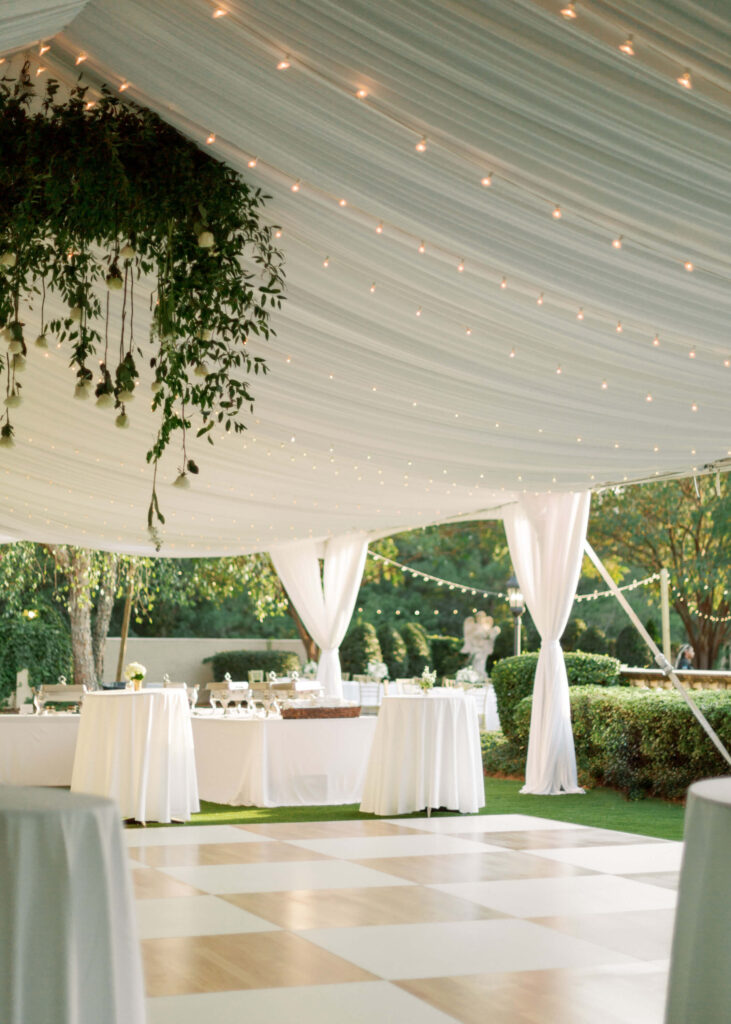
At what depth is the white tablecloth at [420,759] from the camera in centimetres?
925

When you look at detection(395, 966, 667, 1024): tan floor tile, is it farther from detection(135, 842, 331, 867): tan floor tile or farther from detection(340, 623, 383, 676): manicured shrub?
detection(340, 623, 383, 676): manicured shrub

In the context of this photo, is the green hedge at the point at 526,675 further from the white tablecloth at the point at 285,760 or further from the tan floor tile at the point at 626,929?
the tan floor tile at the point at 626,929

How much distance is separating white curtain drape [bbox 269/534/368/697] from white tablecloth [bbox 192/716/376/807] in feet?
12.0

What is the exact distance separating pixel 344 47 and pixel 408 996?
308 cm

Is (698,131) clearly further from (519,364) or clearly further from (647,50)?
(519,364)

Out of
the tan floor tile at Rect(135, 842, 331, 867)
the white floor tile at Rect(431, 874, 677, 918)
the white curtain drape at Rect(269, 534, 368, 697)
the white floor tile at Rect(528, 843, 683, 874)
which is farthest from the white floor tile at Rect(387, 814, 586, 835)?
the white curtain drape at Rect(269, 534, 368, 697)

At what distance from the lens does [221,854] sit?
7238 mm

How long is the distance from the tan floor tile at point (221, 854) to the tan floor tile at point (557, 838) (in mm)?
1286

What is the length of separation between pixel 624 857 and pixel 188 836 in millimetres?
2841

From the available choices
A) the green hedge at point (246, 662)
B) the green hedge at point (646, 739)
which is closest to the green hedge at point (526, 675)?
the green hedge at point (646, 739)

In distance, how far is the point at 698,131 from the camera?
366 cm

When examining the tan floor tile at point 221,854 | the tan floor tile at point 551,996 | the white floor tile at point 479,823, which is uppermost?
the tan floor tile at point 551,996

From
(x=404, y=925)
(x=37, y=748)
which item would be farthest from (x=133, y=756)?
(x=404, y=925)

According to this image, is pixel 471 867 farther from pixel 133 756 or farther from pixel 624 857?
pixel 133 756
